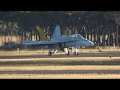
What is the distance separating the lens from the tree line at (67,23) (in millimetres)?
66938

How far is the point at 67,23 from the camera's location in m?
71.4

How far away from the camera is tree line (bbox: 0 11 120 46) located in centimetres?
6694

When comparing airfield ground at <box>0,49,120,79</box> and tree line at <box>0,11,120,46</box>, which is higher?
tree line at <box>0,11,120,46</box>

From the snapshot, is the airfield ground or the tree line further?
the tree line

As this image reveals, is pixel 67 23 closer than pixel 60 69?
Answer: No

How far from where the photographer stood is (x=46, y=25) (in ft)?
235

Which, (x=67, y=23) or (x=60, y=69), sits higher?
(x=67, y=23)
